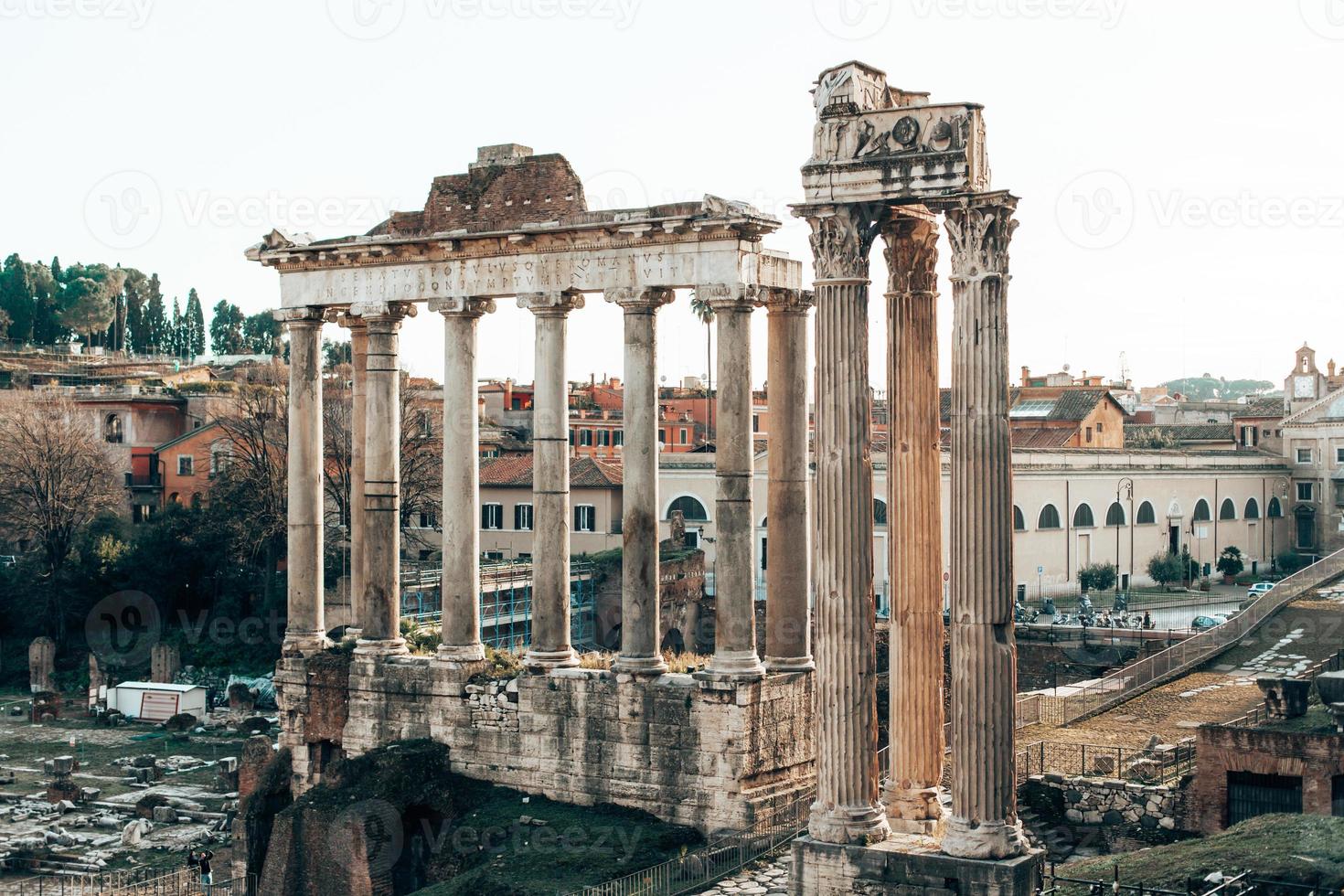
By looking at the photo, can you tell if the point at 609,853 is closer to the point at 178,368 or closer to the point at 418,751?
the point at 418,751

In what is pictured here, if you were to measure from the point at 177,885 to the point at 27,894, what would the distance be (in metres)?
4.61

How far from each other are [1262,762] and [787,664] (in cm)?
715

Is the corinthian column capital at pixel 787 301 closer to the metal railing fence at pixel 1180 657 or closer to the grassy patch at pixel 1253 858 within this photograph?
the grassy patch at pixel 1253 858

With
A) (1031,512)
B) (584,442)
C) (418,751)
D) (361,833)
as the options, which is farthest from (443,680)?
(584,442)

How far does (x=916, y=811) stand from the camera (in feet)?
61.0

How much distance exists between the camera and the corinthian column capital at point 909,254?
61.2ft

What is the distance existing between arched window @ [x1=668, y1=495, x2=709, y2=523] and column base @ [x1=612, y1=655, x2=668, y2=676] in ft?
112

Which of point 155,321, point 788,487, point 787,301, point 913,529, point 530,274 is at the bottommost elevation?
point 913,529

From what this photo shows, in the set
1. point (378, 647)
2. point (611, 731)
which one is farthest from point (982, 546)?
point (378, 647)

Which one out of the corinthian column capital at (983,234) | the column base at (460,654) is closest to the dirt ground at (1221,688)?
the column base at (460,654)

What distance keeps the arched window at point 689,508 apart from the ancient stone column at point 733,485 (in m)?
34.9

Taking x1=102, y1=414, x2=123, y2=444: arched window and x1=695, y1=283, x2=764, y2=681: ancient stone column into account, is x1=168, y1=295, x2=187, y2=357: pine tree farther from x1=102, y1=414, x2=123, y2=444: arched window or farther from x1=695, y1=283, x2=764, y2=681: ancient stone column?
x1=695, y1=283, x2=764, y2=681: ancient stone column

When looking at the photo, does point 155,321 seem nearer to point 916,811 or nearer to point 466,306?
point 466,306

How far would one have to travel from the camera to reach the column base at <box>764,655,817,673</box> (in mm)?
26000
